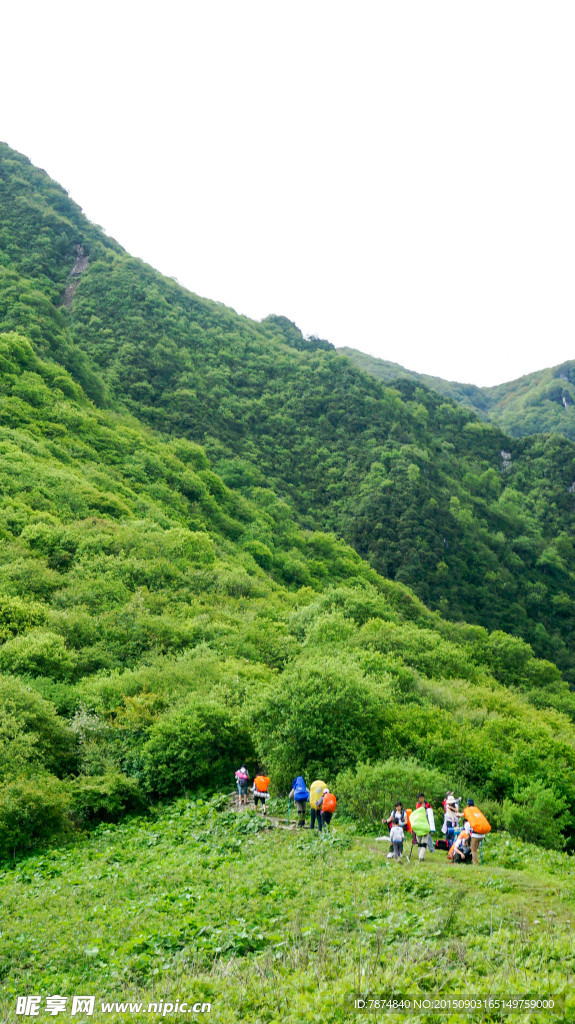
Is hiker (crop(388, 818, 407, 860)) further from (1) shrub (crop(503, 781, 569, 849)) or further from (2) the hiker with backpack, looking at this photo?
(1) shrub (crop(503, 781, 569, 849))

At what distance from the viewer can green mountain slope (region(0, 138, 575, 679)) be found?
357ft

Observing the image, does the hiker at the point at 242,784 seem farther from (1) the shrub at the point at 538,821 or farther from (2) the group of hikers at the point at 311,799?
(1) the shrub at the point at 538,821

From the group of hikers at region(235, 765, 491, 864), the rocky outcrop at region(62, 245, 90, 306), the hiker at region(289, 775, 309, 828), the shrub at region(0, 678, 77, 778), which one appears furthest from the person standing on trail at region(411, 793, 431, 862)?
the rocky outcrop at region(62, 245, 90, 306)

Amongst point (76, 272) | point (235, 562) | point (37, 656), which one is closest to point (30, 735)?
point (37, 656)

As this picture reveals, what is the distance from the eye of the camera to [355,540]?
111 m

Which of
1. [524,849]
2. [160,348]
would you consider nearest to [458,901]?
[524,849]

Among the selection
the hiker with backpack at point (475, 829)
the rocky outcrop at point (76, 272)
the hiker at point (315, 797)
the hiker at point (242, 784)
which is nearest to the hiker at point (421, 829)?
the hiker with backpack at point (475, 829)

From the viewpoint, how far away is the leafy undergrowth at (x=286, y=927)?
317 inches

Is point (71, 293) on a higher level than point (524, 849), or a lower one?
higher

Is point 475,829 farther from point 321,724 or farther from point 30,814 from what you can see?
point 30,814

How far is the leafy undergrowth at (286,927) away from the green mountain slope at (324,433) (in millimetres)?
88358

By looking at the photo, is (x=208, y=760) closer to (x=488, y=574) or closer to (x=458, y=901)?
(x=458, y=901)

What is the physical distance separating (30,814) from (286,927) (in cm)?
1284

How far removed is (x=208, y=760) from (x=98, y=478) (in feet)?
168
